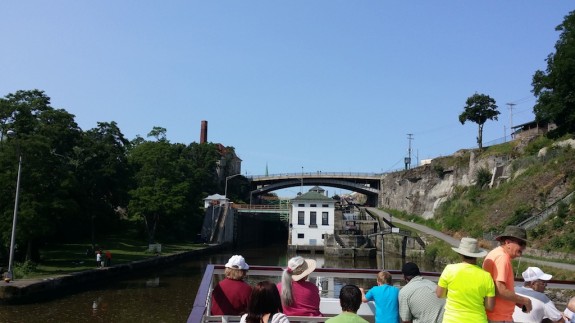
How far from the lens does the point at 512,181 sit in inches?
1656

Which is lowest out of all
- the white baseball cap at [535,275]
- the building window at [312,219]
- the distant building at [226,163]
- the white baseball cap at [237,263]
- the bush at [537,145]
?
the white baseball cap at [535,275]

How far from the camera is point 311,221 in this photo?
54250 mm

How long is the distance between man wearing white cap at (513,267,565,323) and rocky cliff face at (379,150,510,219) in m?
45.9

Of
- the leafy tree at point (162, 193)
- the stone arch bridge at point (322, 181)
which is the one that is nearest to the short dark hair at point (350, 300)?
the leafy tree at point (162, 193)

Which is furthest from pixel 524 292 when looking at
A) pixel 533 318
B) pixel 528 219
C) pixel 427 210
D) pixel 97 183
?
pixel 427 210

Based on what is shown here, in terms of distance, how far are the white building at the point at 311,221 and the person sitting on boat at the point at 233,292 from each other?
48.2m

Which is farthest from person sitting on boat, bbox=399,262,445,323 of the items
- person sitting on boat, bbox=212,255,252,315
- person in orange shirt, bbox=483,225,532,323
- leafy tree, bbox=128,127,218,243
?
leafy tree, bbox=128,127,218,243

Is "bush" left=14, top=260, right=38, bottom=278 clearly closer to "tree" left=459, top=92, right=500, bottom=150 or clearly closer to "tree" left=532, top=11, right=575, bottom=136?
"tree" left=532, top=11, right=575, bottom=136

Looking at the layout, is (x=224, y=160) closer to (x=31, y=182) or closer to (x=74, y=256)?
(x=74, y=256)

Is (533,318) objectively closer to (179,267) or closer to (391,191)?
(179,267)

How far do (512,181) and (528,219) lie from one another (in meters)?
13.0

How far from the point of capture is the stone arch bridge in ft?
299

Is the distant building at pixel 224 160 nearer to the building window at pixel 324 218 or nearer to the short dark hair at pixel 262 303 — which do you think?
the building window at pixel 324 218

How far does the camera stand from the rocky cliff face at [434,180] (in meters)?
54.2
